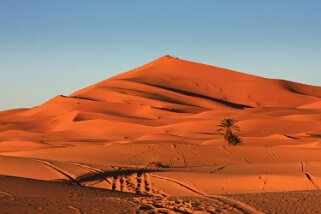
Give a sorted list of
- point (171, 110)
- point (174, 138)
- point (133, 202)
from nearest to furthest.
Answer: point (133, 202) → point (174, 138) → point (171, 110)

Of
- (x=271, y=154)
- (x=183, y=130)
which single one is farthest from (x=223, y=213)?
(x=183, y=130)

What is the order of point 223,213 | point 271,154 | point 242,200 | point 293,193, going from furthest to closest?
point 271,154
point 293,193
point 242,200
point 223,213

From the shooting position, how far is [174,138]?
135ft

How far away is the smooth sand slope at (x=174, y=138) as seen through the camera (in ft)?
59.6

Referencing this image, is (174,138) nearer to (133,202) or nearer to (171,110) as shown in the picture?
(133,202)

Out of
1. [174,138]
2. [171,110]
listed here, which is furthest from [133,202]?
[171,110]

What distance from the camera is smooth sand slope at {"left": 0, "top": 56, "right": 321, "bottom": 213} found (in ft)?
59.6

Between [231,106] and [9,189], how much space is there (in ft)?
240

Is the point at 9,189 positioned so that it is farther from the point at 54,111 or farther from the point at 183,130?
the point at 54,111

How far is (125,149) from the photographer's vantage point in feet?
99.3

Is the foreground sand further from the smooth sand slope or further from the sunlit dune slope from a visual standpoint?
the sunlit dune slope

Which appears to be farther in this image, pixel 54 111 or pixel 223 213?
pixel 54 111

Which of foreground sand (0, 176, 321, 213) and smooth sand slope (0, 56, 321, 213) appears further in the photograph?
smooth sand slope (0, 56, 321, 213)

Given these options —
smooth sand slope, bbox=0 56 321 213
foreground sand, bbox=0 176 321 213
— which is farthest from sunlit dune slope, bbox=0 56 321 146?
foreground sand, bbox=0 176 321 213
